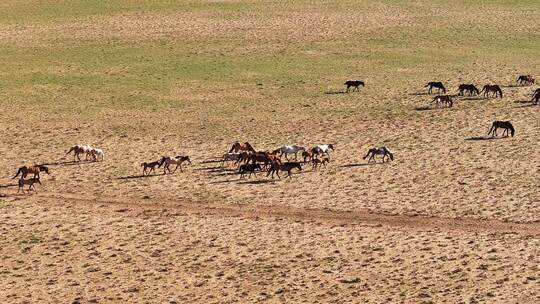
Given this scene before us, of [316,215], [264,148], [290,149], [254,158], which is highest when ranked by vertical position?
[264,148]

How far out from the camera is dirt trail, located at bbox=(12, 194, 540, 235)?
104 ft

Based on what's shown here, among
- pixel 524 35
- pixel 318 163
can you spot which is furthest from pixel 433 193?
pixel 524 35

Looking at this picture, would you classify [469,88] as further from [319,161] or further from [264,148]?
[319,161]

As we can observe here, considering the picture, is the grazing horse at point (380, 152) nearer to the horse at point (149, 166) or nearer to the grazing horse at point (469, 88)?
the horse at point (149, 166)

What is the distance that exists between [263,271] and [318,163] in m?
12.2

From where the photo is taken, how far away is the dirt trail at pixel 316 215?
104ft


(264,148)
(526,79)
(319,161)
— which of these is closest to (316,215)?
(319,161)

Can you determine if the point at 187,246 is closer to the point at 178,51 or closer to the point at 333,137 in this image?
the point at 333,137

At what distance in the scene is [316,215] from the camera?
1318 inches

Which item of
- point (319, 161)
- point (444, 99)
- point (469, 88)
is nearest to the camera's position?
point (319, 161)

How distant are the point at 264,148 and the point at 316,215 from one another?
33.2 ft

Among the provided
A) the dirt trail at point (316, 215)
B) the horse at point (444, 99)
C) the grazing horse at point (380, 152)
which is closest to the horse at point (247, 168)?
the dirt trail at point (316, 215)

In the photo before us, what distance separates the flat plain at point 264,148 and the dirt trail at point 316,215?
3.8 inches

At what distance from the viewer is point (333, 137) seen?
147 feet
